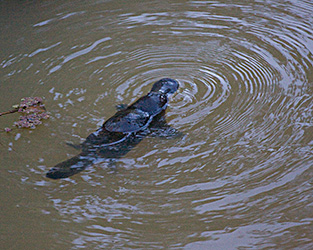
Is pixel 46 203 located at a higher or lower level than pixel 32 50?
lower

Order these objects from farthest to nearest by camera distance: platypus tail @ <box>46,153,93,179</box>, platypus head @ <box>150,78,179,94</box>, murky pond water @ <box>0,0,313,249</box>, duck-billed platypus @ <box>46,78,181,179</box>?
platypus head @ <box>150,78,179,94</box> → duck-billed platypus @ <box>46,78,181,179</box> → platypus tail @ <box>46,153,93,179</box> → murky pond water @ <box>0,0,313,249</box>

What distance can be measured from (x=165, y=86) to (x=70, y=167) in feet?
4.97

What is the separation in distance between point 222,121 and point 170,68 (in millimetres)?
1269

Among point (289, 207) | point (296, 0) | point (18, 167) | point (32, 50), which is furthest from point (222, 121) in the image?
point (296, 0)

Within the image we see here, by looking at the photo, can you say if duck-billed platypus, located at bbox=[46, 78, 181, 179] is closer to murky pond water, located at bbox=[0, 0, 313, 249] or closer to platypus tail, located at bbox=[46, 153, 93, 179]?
platypus tail, located at bbox=[46, 153, 93, 179]

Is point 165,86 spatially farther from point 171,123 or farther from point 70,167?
point 70,167

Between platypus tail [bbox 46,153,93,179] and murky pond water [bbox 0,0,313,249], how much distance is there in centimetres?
8

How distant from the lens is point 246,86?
4336 mm

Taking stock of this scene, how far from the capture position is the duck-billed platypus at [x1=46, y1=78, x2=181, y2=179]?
3.44m

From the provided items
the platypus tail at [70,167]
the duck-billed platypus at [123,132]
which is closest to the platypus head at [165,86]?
the duck-billed platypus at [123,132]

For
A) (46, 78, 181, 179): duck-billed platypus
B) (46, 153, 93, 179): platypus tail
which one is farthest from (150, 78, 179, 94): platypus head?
(46, 153, 93, 179): platypus tail

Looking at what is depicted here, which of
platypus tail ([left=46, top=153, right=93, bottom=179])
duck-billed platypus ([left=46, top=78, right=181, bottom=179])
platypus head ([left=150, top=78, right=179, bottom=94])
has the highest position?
platypus head ([left=150, top=78, right=179, bottom=94])

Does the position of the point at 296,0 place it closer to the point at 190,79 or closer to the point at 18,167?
the point at 190,79

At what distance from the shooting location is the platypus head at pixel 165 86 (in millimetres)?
4285
